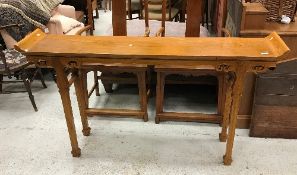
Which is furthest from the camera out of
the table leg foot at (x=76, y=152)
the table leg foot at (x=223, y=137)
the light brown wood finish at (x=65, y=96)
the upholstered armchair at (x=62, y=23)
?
the upholstered armchair at (x=62, y=23)

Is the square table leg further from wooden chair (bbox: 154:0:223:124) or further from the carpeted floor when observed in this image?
wooden chair (bbox: 154:0:223:124)

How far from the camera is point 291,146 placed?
222 cm

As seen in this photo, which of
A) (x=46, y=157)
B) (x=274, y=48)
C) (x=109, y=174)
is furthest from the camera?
(x=46, y=157)

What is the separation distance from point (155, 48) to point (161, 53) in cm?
9

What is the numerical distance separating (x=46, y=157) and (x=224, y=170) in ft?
4.10

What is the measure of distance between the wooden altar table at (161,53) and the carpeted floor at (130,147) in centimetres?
32

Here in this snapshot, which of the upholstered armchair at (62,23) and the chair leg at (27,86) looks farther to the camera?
the upholstered armchair at (62,23)

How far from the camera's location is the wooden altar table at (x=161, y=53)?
164 cm

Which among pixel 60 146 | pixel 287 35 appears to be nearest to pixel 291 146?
pixel 287 35

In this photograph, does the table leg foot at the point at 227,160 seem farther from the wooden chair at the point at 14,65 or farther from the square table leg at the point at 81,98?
the wooden chair at the point at 14,65

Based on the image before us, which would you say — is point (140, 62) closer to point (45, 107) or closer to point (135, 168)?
point (135, 168)

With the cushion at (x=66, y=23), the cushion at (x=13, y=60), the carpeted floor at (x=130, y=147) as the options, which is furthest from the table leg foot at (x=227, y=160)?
the cushion at (x=66, y=23)

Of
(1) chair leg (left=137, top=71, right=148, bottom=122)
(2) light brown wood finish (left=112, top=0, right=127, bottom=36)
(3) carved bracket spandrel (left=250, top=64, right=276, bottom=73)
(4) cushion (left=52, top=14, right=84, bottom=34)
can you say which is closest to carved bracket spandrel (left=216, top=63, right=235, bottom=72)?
(3) carved bracket spandrel (left=250, top=64, right=276, bottom=73)

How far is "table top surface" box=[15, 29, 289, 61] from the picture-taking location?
1.64 metres
